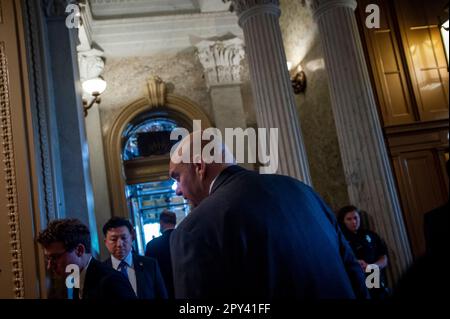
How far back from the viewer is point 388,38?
9.05 m

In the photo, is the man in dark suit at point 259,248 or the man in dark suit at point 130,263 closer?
the man in dark suit at point 259,248

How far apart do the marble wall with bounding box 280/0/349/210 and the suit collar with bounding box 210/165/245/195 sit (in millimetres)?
6403

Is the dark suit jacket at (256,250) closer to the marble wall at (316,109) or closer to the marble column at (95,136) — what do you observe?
the marble wall at (316,109)

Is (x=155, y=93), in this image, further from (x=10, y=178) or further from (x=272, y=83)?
(x=10, y=178)

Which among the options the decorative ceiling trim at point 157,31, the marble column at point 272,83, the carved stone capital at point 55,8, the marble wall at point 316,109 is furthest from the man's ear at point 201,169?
the decorative ceiling trim at point 157,31

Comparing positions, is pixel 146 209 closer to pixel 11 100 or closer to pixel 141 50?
pixel 141 50

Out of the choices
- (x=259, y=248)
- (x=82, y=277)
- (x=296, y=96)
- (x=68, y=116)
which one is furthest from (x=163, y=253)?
(x=296, y=96)

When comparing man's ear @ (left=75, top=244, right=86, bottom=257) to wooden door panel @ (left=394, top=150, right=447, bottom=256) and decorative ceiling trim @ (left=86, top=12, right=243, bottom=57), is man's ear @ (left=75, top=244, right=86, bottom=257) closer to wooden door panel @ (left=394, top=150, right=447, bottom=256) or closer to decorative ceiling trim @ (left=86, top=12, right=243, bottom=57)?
wooden door panel @ (left=394, top=150, right=447, bottom=256)

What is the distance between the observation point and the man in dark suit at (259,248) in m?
1.90

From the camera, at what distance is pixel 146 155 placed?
36.9 feet

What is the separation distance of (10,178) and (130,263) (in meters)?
1.40

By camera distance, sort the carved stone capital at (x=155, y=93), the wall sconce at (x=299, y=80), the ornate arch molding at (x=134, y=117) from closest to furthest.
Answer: the wall sconce at (x=299, y=80)
the ornate arch molding at (x=134, y=117)
the carved stone capital at (x=155, y=93)
